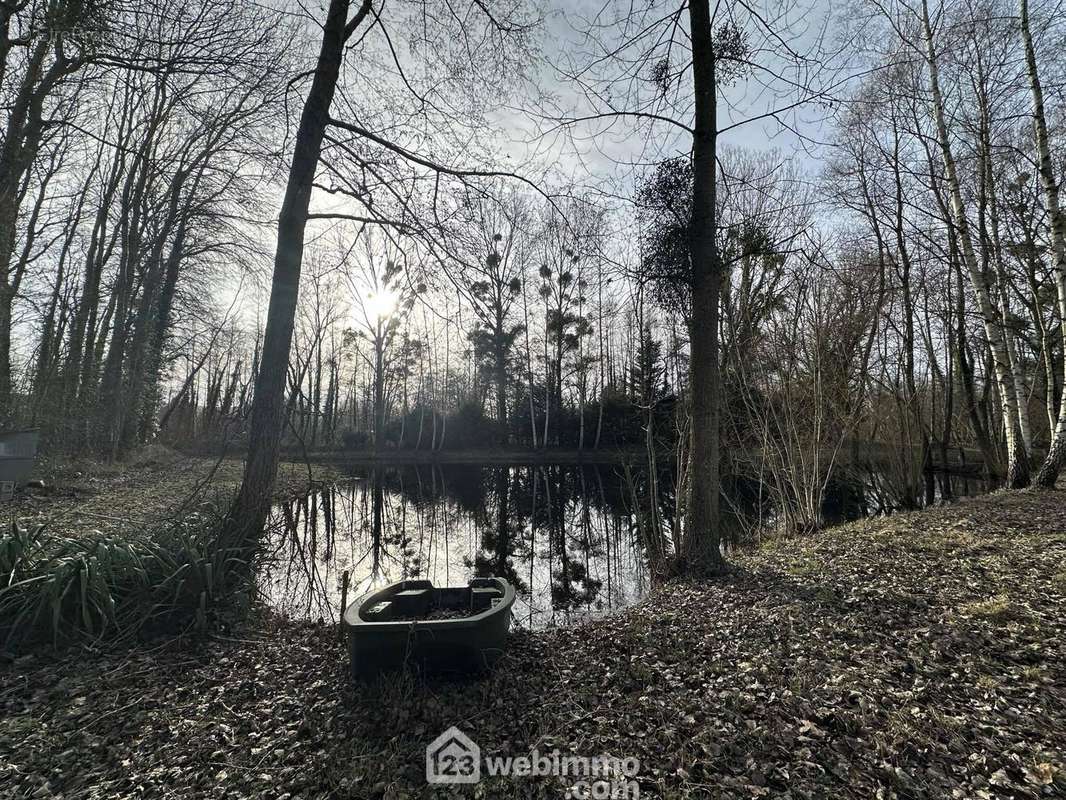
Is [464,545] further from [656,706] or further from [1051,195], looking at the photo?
[1051,195]

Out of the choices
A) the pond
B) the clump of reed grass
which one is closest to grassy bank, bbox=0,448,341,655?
the clump of reed grass

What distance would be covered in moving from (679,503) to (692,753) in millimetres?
4548

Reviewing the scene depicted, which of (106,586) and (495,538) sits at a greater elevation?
(106,586)

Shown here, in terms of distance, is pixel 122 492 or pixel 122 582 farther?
pixel 122 492

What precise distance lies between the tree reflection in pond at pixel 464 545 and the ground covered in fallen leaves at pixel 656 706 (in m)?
1.74

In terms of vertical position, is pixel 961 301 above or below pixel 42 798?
above

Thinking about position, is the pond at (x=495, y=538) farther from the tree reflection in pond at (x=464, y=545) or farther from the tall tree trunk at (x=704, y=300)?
the tall tree trunk at (x=704, y=300)

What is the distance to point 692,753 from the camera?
97.0 inches

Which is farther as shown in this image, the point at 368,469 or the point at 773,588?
the point at 368,469

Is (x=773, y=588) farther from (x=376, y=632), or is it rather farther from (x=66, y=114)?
(x=66, y=114)

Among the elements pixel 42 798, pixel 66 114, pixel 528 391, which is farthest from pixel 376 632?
pixel 528 391

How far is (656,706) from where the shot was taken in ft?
9.64

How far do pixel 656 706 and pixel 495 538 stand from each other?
305 inches

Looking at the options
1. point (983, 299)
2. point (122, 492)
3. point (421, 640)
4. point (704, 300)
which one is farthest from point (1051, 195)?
point (122, 492)
